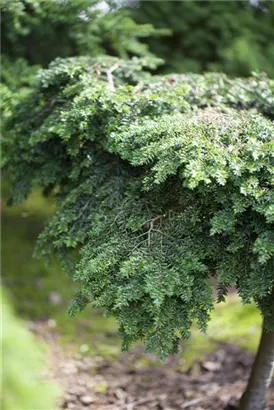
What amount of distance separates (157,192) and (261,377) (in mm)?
1184

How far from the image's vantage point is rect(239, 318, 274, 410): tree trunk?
2572 millimetres

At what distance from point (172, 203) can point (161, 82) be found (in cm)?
88

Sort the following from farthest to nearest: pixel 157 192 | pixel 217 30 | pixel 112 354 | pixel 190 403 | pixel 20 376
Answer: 1. pixel 217 30
2. pixel 112 354
3. pixel 190 403
4. pixel 157 192
5. pixel 20 376

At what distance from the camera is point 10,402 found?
1242 mm

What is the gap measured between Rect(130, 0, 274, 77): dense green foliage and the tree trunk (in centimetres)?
294

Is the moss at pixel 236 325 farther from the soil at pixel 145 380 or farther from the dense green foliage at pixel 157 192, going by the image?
the dense green foliage at pixel 157 192

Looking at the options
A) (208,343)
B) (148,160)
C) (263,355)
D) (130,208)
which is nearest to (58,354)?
(208,343)

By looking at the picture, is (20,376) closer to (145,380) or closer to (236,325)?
(145,380)

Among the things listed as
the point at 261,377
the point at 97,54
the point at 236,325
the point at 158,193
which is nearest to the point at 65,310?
the point at 236,325

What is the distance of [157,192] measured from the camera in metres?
2.19

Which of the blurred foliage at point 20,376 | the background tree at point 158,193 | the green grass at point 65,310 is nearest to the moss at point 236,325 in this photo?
the green grass at point 65,310

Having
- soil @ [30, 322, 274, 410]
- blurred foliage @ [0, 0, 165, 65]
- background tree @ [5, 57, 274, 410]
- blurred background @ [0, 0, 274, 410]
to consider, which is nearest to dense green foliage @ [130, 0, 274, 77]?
blurred background @ [0, 0, 274, 410]

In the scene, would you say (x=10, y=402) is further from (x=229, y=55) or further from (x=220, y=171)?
(x=229, y=55)

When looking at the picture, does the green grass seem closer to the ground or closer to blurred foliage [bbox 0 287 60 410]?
the ground
